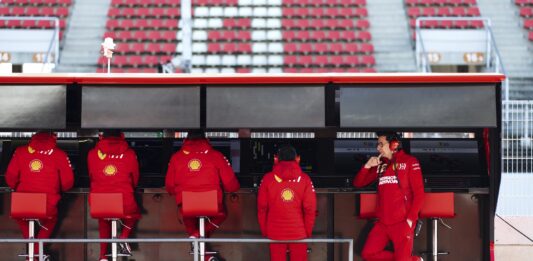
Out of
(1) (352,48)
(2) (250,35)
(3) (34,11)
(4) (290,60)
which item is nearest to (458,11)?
(1) (352,48)

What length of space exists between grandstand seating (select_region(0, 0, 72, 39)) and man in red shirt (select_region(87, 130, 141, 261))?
1688 centimetres

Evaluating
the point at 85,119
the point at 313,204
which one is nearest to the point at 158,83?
the point at 85,119

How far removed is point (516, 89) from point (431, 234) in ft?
43.8

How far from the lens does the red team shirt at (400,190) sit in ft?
22.8

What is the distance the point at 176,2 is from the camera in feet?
82.0

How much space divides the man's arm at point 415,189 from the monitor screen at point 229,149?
5.71 feet

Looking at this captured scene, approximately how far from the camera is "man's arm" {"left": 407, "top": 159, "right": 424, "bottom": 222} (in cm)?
693

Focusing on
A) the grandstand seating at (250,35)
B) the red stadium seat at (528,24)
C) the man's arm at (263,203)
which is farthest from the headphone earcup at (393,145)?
the red stadium seat at (528,24)

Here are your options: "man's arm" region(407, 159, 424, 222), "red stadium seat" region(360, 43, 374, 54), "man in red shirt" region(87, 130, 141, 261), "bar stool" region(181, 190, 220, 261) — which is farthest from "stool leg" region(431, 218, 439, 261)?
"red stadium seat" region(360, 43, 374, 54)

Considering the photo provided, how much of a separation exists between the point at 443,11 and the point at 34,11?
1205 cm

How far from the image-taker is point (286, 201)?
22.4 feet

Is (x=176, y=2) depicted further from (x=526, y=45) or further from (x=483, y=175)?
(x=483, y=175)

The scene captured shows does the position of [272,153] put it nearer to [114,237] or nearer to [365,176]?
[365,176]

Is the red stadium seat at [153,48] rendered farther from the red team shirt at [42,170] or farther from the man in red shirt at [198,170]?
the man in red shirt at [198,170]
